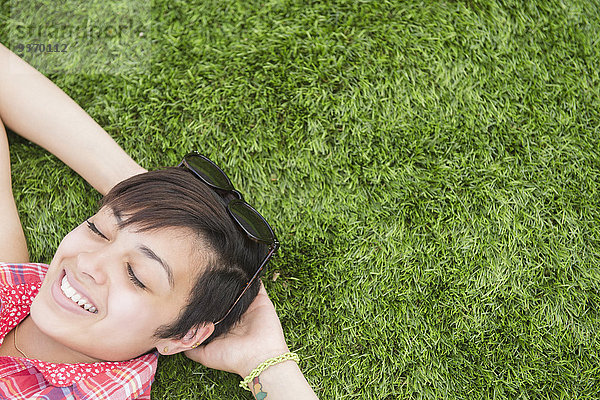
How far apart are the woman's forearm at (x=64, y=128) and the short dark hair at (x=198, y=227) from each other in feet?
1.40

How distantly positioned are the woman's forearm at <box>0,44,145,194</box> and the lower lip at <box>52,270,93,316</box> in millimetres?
687

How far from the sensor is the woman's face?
2250 mm

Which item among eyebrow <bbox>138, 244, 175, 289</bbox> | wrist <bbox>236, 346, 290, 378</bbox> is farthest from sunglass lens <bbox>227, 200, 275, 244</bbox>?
wrist <bbox>236, 346, 290, 378</bbox>

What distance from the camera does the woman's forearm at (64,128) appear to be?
2900mm

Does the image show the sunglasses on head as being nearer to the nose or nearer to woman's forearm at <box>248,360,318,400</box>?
woman's forearm at <box>248,360,318,400</box>

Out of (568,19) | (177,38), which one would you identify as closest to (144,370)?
(177,38)

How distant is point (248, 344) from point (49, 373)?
2.99ft

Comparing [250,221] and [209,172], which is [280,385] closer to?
[250,221]

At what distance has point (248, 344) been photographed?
2.65 meters

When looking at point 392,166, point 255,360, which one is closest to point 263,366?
point 255,360

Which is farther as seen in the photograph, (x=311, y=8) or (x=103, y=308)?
(x=311, y=8)

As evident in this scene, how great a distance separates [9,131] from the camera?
3.21m

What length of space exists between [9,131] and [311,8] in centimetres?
197

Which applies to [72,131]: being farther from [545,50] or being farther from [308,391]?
[545,50]
